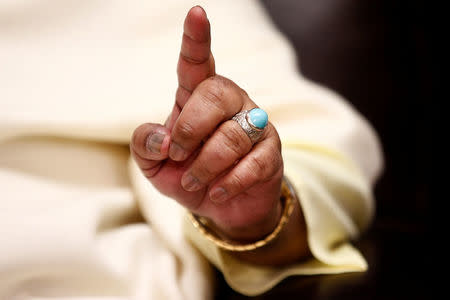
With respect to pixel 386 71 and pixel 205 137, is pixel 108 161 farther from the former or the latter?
pixel 386 71

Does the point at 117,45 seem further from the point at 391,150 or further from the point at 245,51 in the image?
the point at 391,150

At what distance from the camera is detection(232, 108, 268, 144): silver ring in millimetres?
275

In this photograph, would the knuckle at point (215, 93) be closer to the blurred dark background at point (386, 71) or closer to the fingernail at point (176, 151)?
A: the fingernail at point (176, 151)

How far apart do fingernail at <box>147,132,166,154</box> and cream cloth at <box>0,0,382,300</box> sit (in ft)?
0.28

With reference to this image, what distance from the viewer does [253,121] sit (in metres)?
0.27

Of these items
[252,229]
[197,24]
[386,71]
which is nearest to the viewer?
[197,24]

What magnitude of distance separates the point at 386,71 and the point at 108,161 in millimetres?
389

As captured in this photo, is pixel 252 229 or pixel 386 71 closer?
pixel 252 229

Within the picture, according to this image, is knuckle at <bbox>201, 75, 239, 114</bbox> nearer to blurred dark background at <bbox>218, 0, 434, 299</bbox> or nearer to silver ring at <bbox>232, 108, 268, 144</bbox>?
silver ring at <bbox>232, 108, 268, 144</bbox>

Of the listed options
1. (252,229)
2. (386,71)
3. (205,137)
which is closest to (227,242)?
(252,229)

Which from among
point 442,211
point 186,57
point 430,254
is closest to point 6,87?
point 186,57

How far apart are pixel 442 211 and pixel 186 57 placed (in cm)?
44

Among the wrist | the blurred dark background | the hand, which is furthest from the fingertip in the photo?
the blurred dark background

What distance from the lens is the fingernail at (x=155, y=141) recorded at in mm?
273
